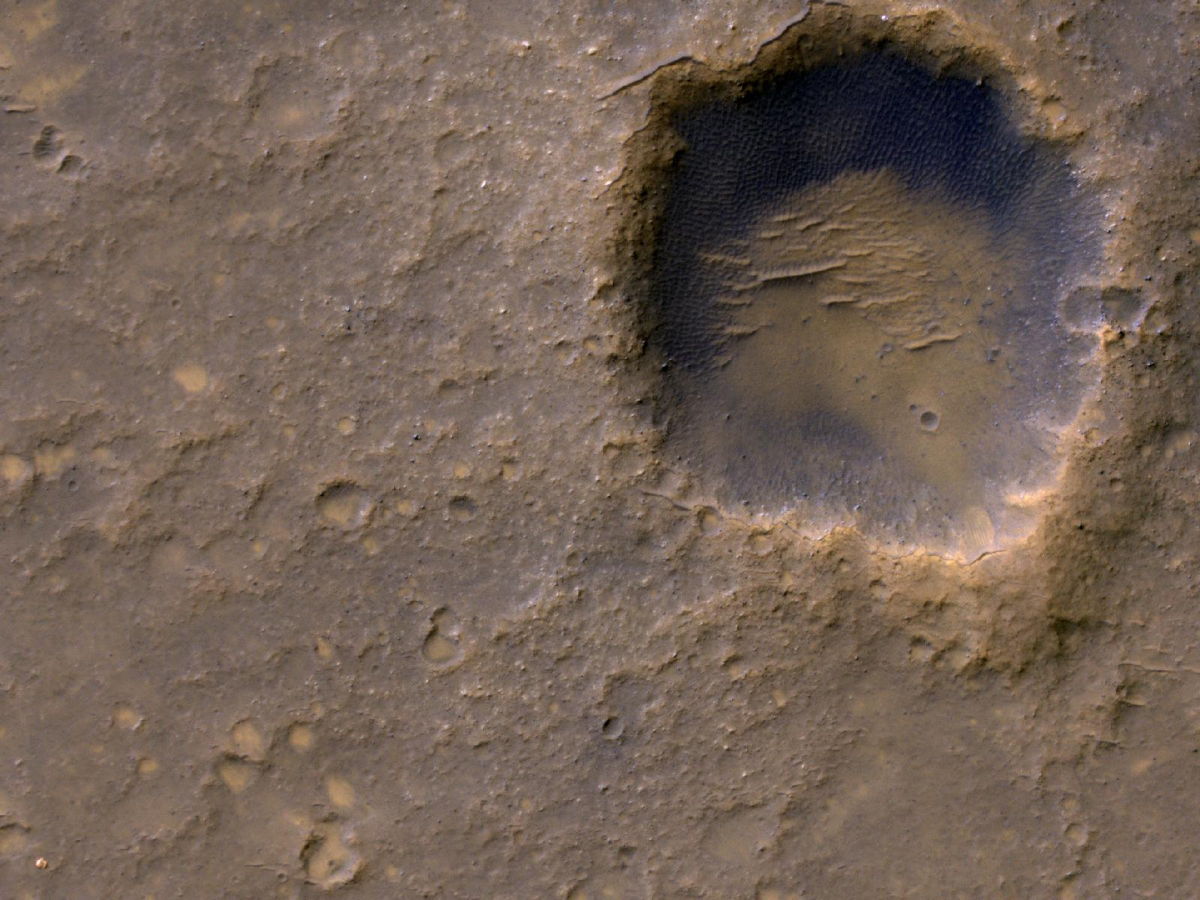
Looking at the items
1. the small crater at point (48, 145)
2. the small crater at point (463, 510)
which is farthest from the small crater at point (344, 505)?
the small crater at point (48, 145)

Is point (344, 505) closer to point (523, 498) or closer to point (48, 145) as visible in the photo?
point (523, 498)

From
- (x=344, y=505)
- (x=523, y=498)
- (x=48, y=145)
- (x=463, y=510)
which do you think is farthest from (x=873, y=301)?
(x=48, y=145)

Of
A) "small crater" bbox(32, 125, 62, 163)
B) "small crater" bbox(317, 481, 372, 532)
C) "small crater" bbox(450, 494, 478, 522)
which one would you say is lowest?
"small crater" bbox(317, 481, 372, 532)

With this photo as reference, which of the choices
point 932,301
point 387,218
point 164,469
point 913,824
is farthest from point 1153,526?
point 164,469

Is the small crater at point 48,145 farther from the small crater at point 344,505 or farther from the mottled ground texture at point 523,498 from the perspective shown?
the small crater at point 344,505

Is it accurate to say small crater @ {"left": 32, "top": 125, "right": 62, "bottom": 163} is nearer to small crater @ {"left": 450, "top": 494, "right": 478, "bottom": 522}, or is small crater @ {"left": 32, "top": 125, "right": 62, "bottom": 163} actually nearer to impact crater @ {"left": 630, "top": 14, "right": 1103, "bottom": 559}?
small crater @ {"left": 450, "top": 494, "right": 478, "bottom": 522}

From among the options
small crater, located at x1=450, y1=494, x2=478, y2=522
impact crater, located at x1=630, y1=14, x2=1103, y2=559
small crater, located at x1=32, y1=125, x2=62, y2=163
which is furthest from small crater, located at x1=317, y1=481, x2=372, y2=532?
small crater, located at x1=32, y1=125, x2=62, y2=163
